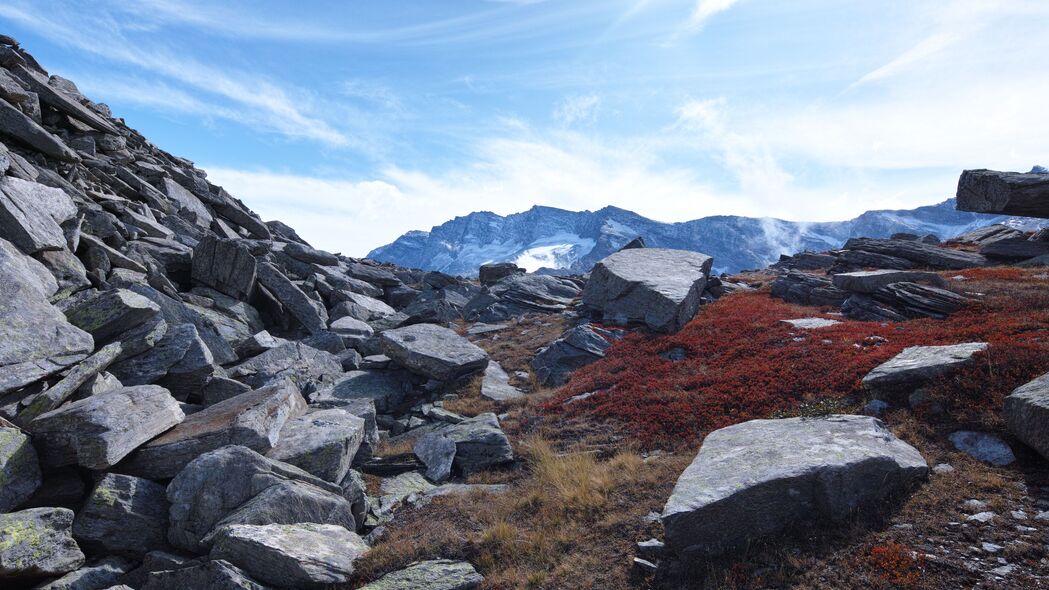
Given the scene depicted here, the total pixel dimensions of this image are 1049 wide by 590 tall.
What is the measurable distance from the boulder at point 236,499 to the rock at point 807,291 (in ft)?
88.4

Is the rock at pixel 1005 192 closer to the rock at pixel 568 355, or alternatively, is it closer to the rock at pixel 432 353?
the rock at pixel 568 355

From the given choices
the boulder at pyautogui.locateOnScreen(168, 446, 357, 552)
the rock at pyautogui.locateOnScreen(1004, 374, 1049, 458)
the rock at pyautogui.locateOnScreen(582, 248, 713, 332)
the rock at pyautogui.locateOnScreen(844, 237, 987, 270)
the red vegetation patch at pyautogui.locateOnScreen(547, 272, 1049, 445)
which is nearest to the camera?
the rock at pyautogui.locateOnScreen(1004, 374, 1049, 458)

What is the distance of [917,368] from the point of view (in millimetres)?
12734

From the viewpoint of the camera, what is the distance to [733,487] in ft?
28.4

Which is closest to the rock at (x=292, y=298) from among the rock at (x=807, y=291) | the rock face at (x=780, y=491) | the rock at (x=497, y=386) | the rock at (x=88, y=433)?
the rock at (x=497, y=386)

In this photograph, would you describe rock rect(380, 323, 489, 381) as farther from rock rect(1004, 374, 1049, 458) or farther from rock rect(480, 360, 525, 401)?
rock rect(1004, 374, 1049, 458)

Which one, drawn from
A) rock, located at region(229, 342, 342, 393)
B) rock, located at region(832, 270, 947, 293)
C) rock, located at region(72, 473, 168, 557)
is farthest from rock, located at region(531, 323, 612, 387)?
rock, located at region(72, 473, 168, 557)

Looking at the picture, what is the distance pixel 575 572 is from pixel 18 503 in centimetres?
1023

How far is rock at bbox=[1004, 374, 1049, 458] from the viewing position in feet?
29.7

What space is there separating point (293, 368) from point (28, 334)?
27.3 ft

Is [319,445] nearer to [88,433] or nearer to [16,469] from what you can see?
[88,433]

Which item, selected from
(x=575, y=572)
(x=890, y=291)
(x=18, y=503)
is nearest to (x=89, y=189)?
(x=18, y=503)

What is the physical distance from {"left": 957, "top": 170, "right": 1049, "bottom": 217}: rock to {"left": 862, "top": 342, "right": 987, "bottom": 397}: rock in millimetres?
14077

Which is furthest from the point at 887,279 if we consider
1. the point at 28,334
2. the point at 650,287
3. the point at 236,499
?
the point at 28,334
